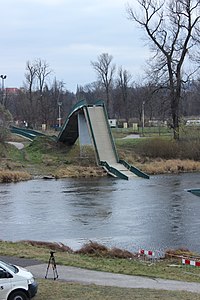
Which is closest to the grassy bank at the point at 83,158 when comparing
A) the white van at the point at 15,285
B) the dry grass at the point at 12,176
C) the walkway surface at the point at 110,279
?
the dry grass at the point at 12,176

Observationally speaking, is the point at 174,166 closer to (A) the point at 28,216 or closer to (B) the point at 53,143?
(B) the point at 53,143

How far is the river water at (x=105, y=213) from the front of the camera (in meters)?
23.9

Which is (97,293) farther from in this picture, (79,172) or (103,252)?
(79,172)

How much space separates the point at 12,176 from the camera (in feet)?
159

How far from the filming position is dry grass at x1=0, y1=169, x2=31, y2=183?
48156 mm

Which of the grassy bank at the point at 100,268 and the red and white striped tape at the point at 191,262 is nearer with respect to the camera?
the grassy bank at the point at 100,268

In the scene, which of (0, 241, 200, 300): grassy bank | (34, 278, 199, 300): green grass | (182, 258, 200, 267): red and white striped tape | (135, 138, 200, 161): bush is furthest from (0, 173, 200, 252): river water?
(135, 138, 200, 161): bush

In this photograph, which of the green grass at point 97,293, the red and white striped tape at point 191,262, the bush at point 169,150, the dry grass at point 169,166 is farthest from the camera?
the bush at point 169,150

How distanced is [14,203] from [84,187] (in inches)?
340

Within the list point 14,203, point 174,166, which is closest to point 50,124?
point 174,166

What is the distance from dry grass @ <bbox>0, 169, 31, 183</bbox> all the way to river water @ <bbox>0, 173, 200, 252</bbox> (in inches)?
87.1

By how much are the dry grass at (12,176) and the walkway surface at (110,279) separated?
105ft

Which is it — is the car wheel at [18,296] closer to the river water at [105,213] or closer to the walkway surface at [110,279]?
the walkway surface at [110,279]

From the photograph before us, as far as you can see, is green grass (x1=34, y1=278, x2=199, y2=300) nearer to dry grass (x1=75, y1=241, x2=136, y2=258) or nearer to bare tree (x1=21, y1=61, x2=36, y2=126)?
dry grass (x1=75, y1=241, x2=136, y2=258)
